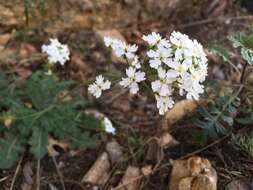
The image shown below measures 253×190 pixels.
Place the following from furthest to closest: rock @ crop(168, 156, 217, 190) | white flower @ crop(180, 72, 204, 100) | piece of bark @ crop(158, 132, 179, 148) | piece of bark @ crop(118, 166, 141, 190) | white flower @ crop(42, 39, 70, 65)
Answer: white flower @ crop(42, 39, 70, 65) < piece of bark @ crop(158, 132, 179, 148) < piece of bark @ crop(118, 166, 141, 190) < rock @ crop(168, 156, 217, 190) < white flower @ crop(180, 72, 204, 100)

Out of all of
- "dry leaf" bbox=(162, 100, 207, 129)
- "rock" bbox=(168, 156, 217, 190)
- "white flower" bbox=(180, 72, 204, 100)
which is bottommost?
"rock" bbox=(168, 156, 217, 190)

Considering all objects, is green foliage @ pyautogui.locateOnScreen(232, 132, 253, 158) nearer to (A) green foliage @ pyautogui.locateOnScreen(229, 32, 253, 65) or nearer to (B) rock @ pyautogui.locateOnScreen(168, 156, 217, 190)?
(B) rock @ pyautogui.locateOnScreen(168, 156, 217, 190)

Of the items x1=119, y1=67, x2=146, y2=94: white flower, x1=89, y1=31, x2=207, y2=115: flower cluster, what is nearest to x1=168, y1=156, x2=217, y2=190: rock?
x1=89, y1=31, x2=207, y2=115: flower cluster

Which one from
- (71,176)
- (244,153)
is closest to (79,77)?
(71,176)

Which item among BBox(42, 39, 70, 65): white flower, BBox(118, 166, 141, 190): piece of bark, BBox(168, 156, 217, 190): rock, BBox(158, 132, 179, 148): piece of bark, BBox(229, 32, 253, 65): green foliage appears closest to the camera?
BBox(168, 156, 217, 190): rock

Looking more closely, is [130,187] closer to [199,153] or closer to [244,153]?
[199,153]

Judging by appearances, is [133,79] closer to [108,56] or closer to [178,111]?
[178,111]

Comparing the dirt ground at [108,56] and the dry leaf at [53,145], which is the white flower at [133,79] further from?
the dry leaf at [53,145]
